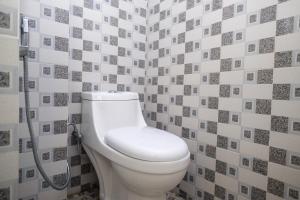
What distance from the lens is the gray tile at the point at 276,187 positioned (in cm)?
87

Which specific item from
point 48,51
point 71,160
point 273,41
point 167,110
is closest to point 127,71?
point 167,110

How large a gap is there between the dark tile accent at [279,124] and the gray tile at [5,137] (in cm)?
105

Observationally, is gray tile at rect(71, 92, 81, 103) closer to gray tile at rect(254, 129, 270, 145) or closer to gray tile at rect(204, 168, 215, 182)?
gray tile at rect(204, 168, 215, 182)

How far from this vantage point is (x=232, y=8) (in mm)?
1044

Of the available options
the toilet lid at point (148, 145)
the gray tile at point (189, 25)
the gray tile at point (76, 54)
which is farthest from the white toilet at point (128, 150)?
the gray tile at point (189, 25)

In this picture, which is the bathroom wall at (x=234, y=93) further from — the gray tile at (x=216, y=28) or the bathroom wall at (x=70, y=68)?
the bathroom wall at (x=70, y=68)

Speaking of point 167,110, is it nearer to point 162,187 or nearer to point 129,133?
point 129,133

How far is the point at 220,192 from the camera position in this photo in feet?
3.58

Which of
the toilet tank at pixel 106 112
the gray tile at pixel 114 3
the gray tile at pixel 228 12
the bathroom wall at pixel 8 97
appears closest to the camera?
the bathroom wall at pixel 8 97

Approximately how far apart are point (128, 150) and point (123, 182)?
0.22m

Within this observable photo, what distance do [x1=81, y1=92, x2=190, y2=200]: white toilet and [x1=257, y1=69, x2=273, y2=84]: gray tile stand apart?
0.46m

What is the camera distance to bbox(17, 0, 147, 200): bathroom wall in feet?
3.44

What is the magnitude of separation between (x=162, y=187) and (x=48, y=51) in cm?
88

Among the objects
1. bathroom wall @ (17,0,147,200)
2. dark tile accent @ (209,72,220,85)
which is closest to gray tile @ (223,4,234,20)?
dark tile accent @ (209,72,220,85)
